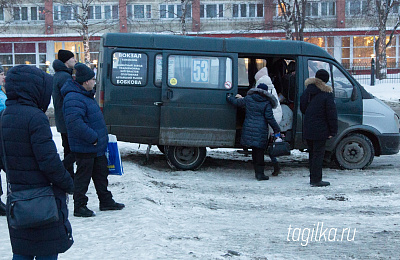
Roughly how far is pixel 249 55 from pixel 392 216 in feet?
14.0

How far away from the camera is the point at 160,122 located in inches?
382

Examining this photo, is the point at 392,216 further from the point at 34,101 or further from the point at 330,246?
the point at 34,101

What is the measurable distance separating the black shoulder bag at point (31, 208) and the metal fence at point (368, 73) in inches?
1272

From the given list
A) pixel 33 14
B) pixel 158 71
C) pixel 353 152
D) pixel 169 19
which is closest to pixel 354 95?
pixel 353 152

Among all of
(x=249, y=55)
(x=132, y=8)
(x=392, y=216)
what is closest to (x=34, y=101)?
(x=392, y=216)

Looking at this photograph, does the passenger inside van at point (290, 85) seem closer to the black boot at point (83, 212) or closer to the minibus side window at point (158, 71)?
the minibus side window at point (158, 71)

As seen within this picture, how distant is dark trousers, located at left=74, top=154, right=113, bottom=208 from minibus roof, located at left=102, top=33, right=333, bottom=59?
356 cm

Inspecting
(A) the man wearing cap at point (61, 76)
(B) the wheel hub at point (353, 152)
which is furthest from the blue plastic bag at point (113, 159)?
(B) the wheel hub at point (353, 152)

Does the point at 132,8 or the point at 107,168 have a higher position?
the point at 132,8

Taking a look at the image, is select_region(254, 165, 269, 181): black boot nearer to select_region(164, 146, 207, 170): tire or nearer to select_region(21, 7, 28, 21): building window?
select_region(164, 146, 207, 170): tire

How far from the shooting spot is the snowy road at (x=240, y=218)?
5.16 m

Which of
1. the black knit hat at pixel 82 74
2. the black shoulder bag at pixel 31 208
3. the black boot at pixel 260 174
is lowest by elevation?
the black boot at pixel 260 174

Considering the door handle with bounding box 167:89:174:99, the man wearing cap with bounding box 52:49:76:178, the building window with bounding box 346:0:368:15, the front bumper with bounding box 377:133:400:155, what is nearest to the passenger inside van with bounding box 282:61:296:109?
the front bumper with bounding box 377:133:400:155

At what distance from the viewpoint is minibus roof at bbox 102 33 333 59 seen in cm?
962
